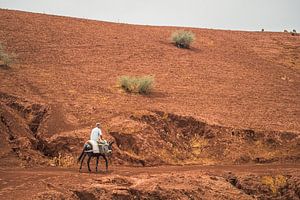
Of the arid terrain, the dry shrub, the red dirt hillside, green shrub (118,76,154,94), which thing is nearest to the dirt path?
the arid terrain

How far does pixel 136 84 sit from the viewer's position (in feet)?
70.4

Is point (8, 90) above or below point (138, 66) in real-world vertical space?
below

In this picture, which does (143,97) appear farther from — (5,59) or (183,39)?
(183,39)

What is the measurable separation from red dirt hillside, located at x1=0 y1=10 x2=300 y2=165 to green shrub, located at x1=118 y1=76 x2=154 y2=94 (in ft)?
1.60

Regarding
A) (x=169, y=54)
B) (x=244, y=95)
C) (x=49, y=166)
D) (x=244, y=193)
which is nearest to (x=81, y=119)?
(x=49, y=166)

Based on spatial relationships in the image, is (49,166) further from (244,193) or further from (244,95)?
(244,95)

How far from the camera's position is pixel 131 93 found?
21266mm

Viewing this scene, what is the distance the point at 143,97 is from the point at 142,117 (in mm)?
2981

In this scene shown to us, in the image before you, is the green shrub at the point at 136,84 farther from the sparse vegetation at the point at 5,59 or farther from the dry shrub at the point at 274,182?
the dry shrub at the point at 274,182

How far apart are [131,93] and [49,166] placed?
22.3 ft

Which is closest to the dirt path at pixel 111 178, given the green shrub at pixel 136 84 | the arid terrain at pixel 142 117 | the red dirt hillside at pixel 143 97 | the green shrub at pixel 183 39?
the arid terrain at pixel 142 117

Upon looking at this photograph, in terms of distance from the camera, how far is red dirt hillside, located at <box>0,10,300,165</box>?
55.7ft

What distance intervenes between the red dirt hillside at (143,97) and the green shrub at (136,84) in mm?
488

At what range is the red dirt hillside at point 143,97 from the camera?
17.0m
